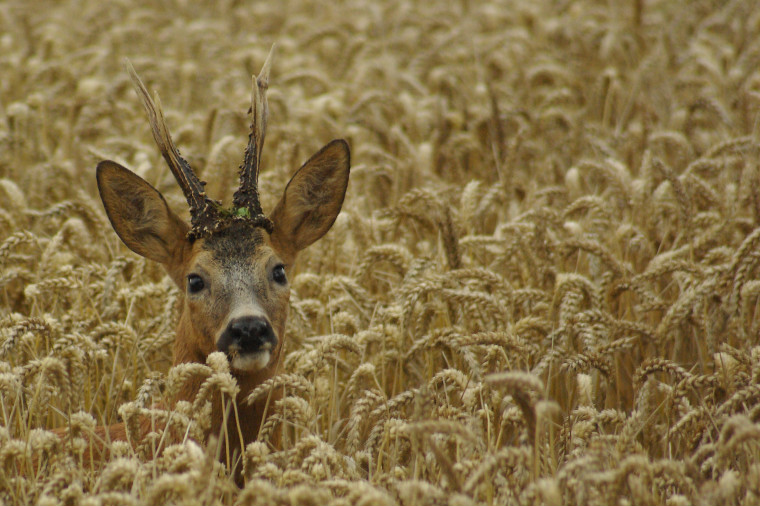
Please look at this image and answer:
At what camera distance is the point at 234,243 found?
16.7ft

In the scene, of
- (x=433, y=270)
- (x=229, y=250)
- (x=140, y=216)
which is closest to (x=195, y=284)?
(x=229, y=250)

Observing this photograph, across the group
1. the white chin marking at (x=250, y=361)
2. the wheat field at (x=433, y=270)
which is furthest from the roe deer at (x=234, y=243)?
the wheat field at (x=433, y=270)

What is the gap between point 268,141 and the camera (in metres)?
9.22

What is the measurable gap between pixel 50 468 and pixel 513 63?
8.57 meters

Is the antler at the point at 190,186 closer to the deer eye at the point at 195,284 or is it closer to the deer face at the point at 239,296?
the deer face at the point at 239,296

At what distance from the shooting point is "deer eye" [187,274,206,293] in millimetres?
5012

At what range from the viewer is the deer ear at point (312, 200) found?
17.8 ft

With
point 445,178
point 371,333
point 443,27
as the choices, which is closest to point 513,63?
point 443,27

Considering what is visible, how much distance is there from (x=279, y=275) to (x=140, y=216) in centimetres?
85

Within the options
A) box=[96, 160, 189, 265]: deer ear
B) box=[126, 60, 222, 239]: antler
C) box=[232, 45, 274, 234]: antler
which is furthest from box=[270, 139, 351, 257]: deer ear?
box=[96, 160, 189, 265]: deer ear

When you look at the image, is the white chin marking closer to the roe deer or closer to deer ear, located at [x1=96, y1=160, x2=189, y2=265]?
the roe deer

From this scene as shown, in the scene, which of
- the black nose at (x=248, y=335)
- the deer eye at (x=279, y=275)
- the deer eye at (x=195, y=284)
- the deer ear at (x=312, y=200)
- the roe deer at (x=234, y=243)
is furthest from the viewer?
the deer ear at (x=312, y=200)

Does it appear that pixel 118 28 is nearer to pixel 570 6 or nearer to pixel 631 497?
pixel 570 6

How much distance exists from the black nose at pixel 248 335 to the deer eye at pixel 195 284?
1.45 feet
